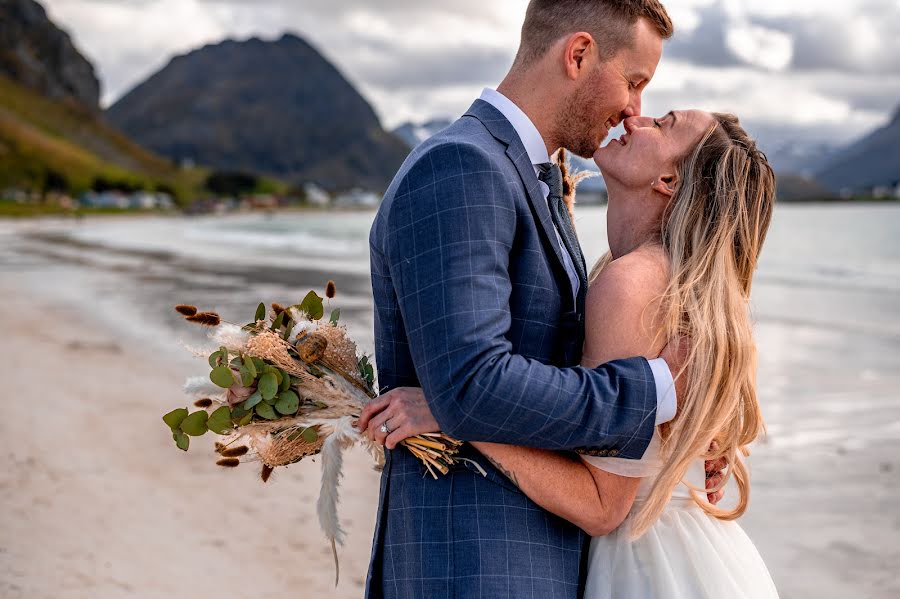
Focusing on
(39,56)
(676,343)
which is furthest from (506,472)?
(39,56)

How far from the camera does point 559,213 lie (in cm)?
224

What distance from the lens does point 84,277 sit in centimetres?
2155

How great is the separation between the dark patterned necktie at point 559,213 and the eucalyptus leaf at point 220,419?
0.97 meters

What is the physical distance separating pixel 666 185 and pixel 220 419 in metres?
1.35

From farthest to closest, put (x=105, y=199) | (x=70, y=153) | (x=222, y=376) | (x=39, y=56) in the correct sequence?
(x=39, y=56) < (x=70, y=153) < (x=105, y=199) < (x=222, y=376)

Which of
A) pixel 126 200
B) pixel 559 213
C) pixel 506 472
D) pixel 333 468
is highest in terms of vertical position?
pixel 126 200

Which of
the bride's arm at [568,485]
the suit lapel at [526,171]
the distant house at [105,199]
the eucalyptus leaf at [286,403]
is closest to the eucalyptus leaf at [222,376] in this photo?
the eucalyptus leaf at [286,403]

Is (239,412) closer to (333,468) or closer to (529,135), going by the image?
(333,468)

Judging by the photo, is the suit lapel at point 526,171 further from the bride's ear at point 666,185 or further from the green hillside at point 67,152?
the green hillside at point 67,152

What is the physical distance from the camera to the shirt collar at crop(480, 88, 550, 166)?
2146 mm

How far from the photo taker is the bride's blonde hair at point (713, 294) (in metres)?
2.08

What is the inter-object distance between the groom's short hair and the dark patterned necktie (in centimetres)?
28

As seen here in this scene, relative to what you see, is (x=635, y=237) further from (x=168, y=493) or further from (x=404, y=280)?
(x=168, y=493)

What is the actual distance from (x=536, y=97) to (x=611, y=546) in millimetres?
1194
